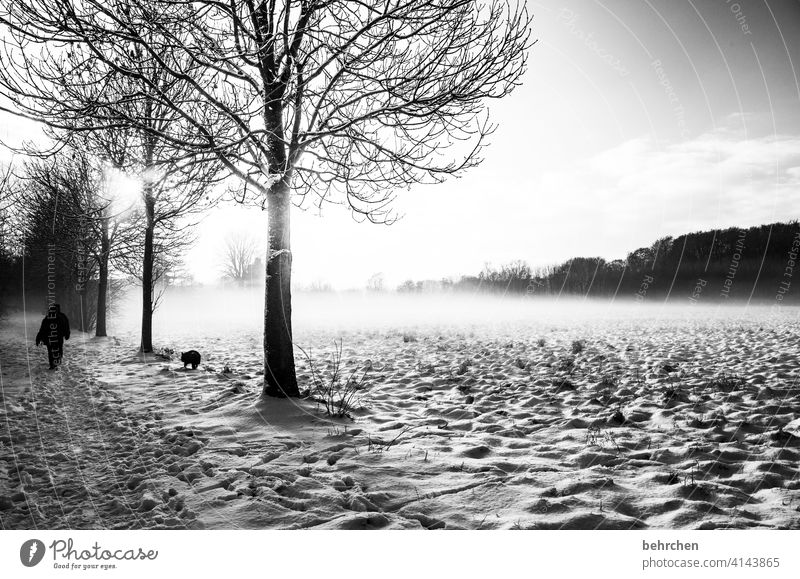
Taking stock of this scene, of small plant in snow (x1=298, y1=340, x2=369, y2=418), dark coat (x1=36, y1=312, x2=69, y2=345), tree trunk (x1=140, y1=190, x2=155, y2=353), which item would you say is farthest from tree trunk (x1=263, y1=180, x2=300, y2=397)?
tree trunk (x1=140, y1=190, x2=155, y2=353)

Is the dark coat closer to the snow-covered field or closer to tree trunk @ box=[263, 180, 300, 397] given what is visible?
the snow-covered field

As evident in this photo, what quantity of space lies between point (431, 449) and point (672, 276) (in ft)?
122

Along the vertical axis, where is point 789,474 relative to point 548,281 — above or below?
below

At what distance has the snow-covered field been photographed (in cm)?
272

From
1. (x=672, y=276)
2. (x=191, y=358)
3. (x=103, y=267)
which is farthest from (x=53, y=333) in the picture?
(x=672, y=276)

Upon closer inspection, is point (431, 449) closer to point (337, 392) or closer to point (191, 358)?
point (337, 392)

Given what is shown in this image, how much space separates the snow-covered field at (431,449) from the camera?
8.93 ft

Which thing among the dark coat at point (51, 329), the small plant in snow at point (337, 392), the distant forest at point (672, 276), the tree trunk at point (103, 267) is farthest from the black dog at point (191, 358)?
the distant forest at point (672, 276)

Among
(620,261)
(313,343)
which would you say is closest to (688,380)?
(313,343)

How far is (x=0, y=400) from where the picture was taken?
6.11 m

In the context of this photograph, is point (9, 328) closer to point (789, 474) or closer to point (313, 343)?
point (313, 343)

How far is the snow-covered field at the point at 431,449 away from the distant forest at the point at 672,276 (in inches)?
978

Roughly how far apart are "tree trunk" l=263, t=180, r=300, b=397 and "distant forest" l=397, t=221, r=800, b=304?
27.7 m

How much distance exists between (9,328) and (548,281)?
122ft
